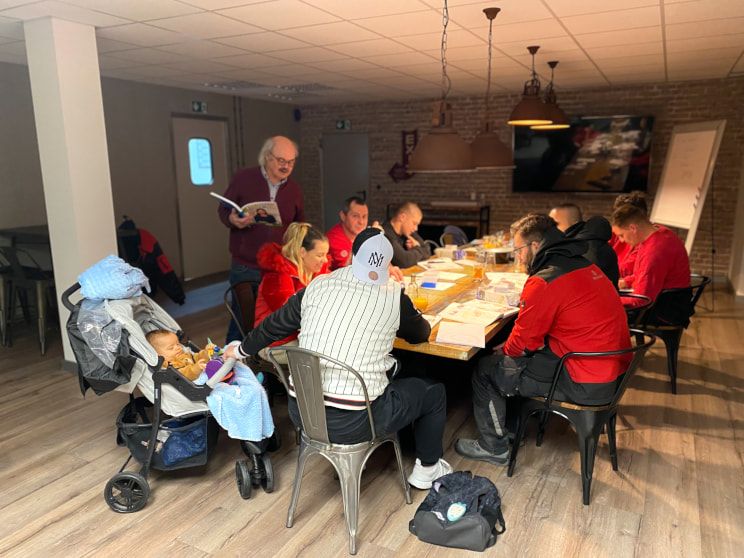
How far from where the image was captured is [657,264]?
3.59 m

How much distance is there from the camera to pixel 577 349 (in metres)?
2.53

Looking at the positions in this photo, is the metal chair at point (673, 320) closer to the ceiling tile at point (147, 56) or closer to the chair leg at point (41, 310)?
the ceiling tile at point (147, 56)

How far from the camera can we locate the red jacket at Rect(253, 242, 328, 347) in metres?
2.91

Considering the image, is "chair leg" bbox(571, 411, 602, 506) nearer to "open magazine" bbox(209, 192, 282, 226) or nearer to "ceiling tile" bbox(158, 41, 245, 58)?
"open magazine" bbox(209, 192, 282, 226)

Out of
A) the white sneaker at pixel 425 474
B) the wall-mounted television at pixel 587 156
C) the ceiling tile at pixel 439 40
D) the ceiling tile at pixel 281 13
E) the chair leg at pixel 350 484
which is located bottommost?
the white sneaker at pixel 425 474

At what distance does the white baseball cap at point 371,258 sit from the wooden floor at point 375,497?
1.11 metres

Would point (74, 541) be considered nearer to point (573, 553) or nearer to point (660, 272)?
point (573, 553)

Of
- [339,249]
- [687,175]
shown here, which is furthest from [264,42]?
[687,175]

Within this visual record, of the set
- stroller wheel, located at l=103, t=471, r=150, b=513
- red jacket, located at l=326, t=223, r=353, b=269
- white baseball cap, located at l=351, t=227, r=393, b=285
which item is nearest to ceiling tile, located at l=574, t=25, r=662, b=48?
red jacket, located at l=326, t=223, r=353, b=269

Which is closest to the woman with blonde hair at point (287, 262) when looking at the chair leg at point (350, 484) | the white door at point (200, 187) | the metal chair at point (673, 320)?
the chair leg at point (350, 484)

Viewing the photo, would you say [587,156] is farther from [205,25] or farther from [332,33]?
[205,25]

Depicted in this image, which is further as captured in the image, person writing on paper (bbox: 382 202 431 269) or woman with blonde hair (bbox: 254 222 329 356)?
person writing on paper (bbox: 382 202 431 269)

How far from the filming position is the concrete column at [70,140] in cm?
375

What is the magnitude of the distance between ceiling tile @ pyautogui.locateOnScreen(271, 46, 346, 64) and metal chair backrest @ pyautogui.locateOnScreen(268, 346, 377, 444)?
3.20 m
